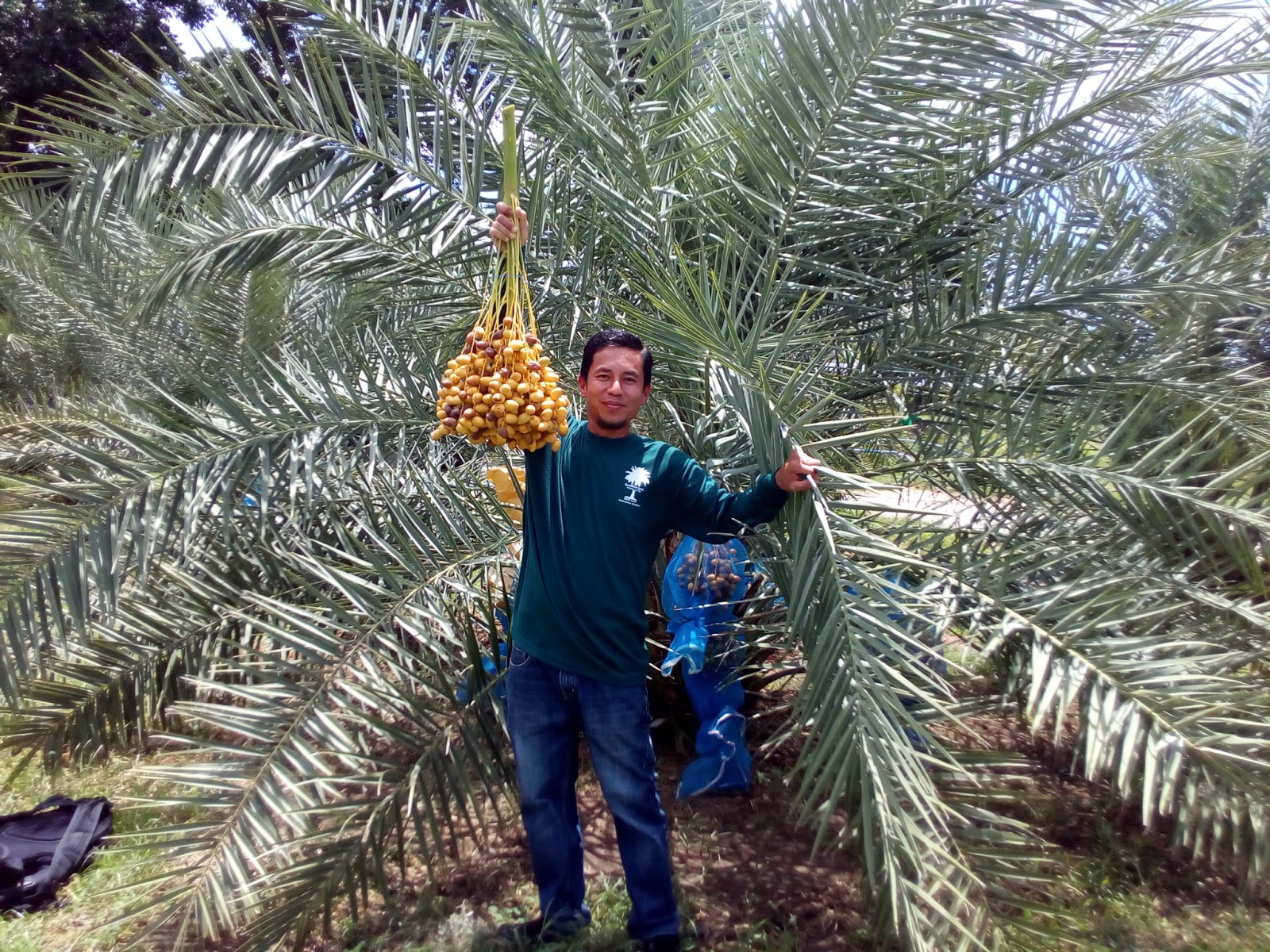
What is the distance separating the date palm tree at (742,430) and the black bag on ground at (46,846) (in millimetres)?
626

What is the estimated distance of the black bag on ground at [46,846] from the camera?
9.37ft

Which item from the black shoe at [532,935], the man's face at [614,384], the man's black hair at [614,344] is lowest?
the black shoe at [532,935]

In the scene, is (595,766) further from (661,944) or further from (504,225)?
(504,225)

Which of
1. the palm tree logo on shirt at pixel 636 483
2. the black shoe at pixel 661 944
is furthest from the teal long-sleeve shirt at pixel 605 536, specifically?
the black shoe at pixel 661 944

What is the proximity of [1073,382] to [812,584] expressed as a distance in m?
1.28

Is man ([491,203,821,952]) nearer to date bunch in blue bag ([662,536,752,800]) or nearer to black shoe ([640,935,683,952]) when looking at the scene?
black shoe ([640,935,683,952])

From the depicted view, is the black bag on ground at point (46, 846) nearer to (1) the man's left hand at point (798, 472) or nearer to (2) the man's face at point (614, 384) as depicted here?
(2) the man's face at point (614, 384)

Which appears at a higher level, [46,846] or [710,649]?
[710,649]

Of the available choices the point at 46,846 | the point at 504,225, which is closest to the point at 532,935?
the point at 46,846

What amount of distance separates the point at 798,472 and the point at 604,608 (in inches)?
23.6

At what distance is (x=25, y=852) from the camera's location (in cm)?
299

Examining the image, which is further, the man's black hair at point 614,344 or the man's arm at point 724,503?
the man's black hair at point 614,344

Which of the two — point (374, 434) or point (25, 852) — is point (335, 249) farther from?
point (25, 852)

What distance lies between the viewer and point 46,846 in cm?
307
